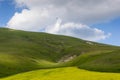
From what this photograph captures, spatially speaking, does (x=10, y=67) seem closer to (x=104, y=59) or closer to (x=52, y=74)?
(x=104, y=59)

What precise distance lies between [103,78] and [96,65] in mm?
54803

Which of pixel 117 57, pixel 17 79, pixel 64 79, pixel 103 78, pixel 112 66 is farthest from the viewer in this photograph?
pixel 117 57

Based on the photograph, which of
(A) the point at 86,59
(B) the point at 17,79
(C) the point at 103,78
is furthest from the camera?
(A) the point at 86,59

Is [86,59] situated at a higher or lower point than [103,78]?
higher

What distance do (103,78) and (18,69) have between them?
112m

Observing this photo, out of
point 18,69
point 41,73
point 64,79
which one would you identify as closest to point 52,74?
point 41,73

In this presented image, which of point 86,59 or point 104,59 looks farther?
point 86,59

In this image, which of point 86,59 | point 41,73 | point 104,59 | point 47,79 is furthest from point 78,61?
point 47,79

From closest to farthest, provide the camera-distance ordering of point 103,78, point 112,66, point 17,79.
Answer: point 103,78
point 17,79
point 112,66

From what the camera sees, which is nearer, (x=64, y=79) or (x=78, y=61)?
(x=64, y=79)

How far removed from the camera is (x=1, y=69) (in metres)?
A: 189

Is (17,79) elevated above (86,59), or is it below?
below

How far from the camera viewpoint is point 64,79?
333ft

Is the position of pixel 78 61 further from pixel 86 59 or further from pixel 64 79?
pixel 64 79
